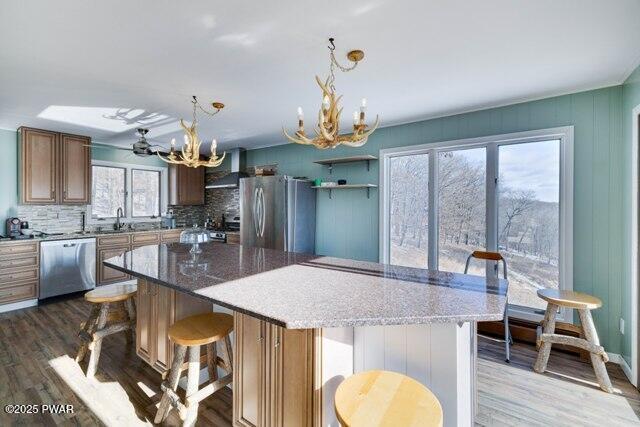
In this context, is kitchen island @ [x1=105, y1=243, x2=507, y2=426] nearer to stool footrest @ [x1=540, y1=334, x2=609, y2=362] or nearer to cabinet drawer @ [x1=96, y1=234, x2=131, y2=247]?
stool footrest @ [x1=540, y1=334, x2=609, y2=362]

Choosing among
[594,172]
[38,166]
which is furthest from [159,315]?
[594,172]

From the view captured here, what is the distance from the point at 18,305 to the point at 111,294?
8.21 feet

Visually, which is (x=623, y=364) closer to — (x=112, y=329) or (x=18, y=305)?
(x=112, y=329)

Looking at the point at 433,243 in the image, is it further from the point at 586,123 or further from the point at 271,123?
the point at 271,123

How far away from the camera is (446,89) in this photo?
2.73 metres

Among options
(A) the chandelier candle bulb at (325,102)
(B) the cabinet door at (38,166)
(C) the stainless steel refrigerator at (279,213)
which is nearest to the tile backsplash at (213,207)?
(C) the stainless steel refrigerator at (279,213)

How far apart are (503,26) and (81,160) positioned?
5.47m

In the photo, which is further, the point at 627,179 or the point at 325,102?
the point at 627,179

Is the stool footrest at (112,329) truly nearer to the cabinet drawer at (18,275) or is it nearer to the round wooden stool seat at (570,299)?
the cabinet drawer at (18,275)

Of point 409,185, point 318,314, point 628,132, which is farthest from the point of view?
point 409,185

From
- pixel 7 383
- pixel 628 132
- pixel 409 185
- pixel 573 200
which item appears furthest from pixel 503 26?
pixel 7 383

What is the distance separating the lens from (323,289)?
58.4 inches

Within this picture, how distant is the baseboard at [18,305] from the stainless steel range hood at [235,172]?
9.64 feet

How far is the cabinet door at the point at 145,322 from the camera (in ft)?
7.27
